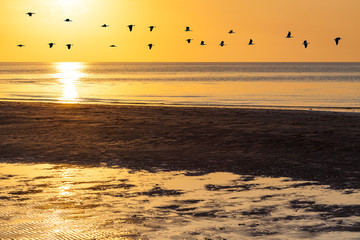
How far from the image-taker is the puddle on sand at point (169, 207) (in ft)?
34.7

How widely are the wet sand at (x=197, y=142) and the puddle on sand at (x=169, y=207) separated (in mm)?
1645

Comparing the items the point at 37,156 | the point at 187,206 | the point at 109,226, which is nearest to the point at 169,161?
the point at 37,156

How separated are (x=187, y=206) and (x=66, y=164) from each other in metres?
7.09

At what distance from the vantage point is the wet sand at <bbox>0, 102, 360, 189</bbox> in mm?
18281

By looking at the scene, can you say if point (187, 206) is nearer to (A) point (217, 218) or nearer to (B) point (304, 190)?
(A) point (217, 218)

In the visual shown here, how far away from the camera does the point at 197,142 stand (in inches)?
914

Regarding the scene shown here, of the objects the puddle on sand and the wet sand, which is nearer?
the puddle on sand

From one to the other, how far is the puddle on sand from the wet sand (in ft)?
5.40

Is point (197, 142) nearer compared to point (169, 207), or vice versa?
point (169, 207)

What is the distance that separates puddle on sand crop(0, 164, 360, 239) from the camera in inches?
417

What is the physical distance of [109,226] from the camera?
11.0 m

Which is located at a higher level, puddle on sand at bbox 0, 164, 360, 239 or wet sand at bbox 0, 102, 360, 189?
wet sand at bbox 0, 102, 360, 189

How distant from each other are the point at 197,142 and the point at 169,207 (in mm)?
10718

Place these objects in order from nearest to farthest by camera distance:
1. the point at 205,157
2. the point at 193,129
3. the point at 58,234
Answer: the point at 58,234
the point at 205,157
the point at 193,129
